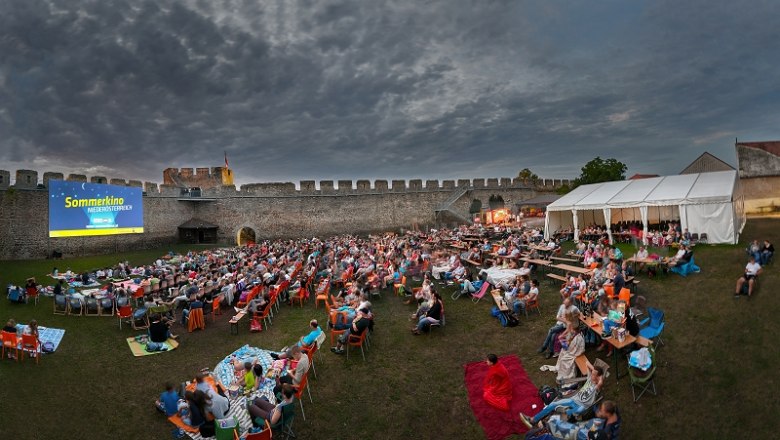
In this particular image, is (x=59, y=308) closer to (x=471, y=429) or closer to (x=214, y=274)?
(x=214, y=274)

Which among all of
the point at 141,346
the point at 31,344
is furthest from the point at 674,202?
the point at 31,344

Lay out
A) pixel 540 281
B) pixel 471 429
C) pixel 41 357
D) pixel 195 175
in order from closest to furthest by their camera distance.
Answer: pixel 471 429, pixel 41 357, pixel 540 281, pixel 195 175

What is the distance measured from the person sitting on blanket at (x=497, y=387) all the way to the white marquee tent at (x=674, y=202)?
12654 mm

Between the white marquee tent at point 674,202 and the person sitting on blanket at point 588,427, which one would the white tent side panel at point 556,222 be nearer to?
the white marquee tent at point 674,202

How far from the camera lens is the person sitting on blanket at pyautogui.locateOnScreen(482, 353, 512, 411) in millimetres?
5645

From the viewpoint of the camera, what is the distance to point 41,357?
7.80 m

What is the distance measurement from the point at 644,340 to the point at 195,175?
37.2 m

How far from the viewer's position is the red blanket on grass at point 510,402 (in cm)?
520

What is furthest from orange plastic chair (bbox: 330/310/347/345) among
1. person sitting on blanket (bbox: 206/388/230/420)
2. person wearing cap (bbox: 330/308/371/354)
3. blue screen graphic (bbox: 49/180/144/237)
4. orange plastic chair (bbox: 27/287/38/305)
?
blue screen graphic (bbox: 49/180/144/237)

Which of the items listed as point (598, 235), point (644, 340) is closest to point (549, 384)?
point (644, 340)

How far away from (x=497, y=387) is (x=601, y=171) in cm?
2992

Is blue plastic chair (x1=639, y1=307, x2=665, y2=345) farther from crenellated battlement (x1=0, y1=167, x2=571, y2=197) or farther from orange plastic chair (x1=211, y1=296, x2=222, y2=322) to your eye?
crenellated battlement (x1=0, y1=167, x2=571, y2=197)

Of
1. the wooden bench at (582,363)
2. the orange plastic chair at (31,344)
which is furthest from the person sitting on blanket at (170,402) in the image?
the wooden bench at (582,363)

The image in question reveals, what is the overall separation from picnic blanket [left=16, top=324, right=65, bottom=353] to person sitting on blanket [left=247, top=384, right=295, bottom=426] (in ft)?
20.0
